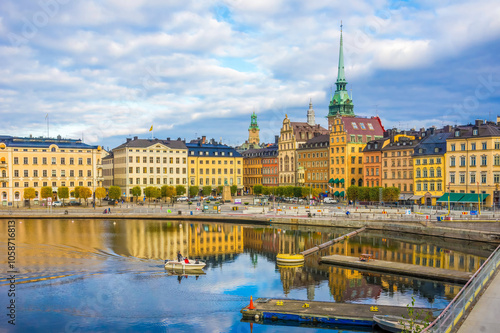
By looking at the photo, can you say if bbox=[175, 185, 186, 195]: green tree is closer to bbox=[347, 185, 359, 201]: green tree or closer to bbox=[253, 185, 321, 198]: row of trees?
bbox=[253, 185, 321, 198]: row of trees

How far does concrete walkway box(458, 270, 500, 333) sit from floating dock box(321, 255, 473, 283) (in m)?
15.6

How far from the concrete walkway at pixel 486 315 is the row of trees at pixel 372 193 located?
216ft

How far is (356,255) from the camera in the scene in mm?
49594

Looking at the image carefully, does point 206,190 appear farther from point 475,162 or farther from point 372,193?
point 475,162

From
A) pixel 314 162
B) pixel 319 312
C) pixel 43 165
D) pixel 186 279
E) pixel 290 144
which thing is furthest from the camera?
pixel 290 144

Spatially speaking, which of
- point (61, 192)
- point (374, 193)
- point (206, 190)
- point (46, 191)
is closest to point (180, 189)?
point (206, 190)

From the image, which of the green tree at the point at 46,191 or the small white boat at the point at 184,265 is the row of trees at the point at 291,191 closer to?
the green tree at the point at 46,191

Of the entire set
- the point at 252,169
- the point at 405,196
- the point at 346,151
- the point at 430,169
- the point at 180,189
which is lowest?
the point at 405,196

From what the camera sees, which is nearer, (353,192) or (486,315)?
(486,315)

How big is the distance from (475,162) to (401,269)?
4664cm

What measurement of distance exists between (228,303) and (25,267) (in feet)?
63.2

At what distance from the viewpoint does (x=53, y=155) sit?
10150cm

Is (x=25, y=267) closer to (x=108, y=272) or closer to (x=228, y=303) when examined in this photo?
(x=108, y=272)

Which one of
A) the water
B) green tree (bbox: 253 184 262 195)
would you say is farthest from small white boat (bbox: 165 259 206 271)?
green tree (bbox: 253 184 262 195)
